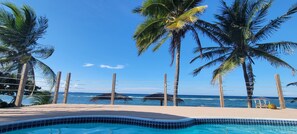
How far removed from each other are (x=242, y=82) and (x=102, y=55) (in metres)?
14.4

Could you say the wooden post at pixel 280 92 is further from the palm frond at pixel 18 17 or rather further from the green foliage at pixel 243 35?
the palm frond at pixel 18 17

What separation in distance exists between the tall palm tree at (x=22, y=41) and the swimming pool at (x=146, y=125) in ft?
18.5

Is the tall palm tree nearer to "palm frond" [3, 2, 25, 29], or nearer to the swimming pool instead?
"palm frond" [3, 2, 25, 29]

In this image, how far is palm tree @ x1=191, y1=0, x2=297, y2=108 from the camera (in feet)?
29.5

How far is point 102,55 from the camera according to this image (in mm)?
20031

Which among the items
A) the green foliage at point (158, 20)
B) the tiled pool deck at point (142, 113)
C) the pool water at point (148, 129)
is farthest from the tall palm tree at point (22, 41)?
the pool water at point (148, 129)

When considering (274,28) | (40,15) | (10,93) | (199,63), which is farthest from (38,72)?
(274,28)

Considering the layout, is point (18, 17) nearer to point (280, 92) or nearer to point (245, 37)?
point (245, 37)

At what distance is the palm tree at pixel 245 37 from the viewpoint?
29.5ft

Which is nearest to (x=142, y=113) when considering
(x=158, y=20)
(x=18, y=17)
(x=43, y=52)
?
(x=158, y=20)

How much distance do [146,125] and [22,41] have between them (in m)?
8.65

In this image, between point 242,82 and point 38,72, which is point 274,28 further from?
point 38,72

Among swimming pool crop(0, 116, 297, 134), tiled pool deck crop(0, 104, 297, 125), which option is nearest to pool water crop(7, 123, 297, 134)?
swimming pool crop(0, 116, 297, 134)

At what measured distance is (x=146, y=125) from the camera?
4910 millimetres
